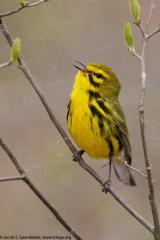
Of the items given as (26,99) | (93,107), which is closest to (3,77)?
(26,99)

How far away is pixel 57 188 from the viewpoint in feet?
21.6

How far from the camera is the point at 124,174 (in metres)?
4.88

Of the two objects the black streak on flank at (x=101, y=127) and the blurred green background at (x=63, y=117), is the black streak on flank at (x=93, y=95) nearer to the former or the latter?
the black streak on flank at (x=101, y=127)

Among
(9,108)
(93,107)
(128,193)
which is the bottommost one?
(128,193)

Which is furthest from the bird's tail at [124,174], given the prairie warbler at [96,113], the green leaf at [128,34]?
the green leaf at [128,34]

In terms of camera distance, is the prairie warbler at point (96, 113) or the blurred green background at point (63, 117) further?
the blurred green background at point (63, 117)

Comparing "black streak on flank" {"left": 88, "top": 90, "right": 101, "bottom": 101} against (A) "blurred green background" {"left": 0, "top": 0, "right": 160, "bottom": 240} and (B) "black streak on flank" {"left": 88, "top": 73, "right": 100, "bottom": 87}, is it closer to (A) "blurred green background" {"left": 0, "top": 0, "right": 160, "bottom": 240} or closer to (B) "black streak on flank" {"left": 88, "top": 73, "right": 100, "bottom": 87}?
(B) "black streak on flank" {"left": 88, "top": 73, "right": 100, "bottom": 87}

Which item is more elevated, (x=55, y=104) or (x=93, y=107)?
(x=93, y=107)

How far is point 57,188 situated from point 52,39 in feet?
7.84

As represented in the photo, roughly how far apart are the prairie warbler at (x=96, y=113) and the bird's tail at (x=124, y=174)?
1.92 ft

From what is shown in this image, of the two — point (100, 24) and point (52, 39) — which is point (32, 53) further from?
point (100, 24)

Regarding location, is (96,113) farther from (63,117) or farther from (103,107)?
(63,117)

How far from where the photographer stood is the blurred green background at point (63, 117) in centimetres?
622

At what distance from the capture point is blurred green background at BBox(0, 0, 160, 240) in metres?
6.22
